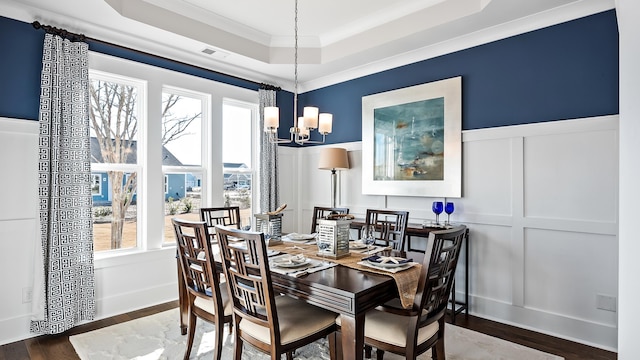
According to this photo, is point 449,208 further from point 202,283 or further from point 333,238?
point 202,283

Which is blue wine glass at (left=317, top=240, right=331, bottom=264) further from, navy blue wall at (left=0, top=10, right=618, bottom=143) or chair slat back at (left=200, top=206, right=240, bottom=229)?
navy blue wall at (left=0, top=10, right=618, bottom=143)

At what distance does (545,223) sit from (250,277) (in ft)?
8.67

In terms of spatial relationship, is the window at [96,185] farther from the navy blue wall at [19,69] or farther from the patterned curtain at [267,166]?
the patterned curtain at [267,166]

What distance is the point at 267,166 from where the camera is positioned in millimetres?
4781

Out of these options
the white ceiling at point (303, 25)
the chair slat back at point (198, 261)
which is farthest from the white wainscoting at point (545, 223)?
the chair slat back at point (198, 261)

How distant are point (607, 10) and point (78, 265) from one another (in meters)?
4.95

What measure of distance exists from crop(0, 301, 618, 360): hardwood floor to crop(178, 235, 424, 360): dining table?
1503 mm

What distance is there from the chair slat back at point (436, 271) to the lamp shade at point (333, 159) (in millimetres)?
2415

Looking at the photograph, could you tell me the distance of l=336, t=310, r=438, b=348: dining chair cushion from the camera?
6.41 feet

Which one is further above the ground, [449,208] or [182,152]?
[182,152]

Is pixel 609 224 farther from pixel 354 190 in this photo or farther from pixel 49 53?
pixel 49 53

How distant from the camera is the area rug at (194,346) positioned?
265 cm

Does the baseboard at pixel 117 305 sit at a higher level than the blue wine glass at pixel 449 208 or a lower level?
lower

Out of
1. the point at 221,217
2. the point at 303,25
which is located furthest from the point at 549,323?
the point at 303,25
